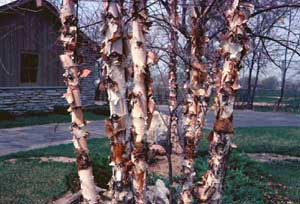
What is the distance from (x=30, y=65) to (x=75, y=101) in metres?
15.7

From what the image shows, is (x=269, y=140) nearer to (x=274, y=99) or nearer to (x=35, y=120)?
(x=35, y=120)

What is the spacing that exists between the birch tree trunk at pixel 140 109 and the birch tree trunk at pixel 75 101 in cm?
39

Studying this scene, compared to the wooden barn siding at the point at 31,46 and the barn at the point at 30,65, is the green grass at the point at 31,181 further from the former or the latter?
the barn at the point at 30,65

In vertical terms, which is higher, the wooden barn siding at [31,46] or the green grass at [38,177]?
the wooden barn siding at [31,46]

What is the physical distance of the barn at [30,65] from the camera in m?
15.8

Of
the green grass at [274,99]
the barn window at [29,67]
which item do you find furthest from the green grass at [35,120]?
the green grass at [274,99]

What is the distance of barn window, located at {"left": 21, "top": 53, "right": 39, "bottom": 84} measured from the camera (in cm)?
1675

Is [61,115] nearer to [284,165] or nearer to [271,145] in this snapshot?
[271,145]

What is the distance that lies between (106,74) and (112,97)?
0.12m

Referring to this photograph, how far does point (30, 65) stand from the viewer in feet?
56.4

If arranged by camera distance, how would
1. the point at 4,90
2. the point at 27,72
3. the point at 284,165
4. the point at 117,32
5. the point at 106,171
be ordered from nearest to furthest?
the point at 117,32, the point at 106,171, the point at 284,165, the point at 4,90, the point at 27,72

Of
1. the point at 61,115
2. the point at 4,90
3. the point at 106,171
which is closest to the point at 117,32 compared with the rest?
the point at 106,171

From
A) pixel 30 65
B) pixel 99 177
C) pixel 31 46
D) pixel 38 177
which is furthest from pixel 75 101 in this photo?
pixel 30 65

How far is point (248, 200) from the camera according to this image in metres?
5.84
